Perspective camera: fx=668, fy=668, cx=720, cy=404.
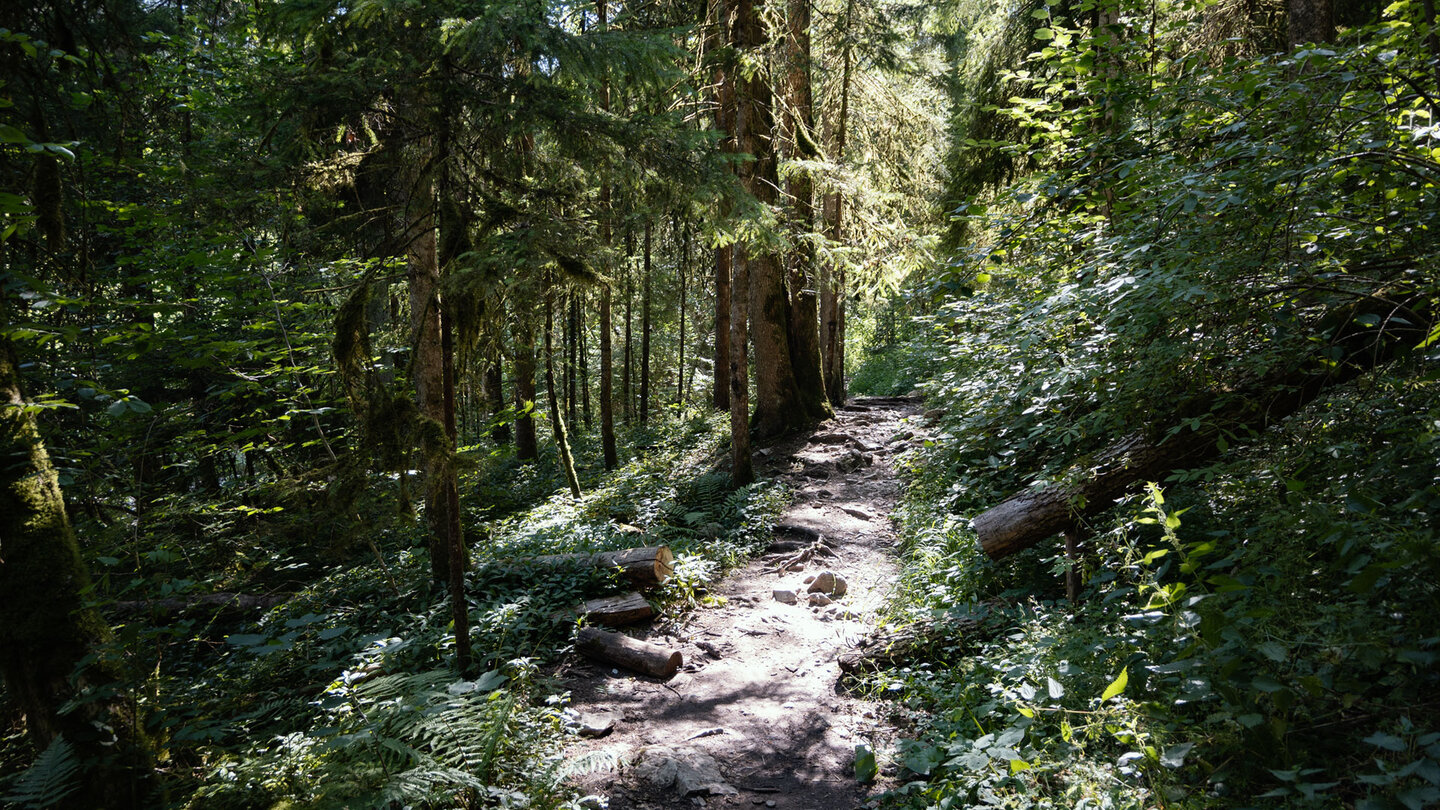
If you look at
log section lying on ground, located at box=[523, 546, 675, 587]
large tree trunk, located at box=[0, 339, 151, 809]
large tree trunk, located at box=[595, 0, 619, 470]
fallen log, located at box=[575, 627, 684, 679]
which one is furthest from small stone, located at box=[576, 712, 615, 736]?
large tree trunk, located at box=[595, 0, 619, 470]

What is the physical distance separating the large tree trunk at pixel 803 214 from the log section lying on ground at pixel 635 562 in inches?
199

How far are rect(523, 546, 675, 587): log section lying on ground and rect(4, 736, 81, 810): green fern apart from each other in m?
4.19

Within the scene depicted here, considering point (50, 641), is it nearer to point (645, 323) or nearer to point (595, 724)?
point (595, 724)

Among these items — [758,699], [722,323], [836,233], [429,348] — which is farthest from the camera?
[722,323]

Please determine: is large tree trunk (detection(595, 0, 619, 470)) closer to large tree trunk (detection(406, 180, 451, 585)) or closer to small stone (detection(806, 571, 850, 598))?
large tree trunk (detection(406, 180, 451, 585))

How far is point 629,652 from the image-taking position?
593 cm

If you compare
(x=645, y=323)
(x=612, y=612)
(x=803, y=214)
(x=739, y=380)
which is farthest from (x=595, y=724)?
(x=645, y=323)

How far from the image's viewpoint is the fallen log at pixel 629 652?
5.86 meters

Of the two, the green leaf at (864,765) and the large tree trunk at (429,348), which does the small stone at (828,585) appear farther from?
the large tree trunk at (429,348)

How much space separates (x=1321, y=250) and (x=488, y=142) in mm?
5552

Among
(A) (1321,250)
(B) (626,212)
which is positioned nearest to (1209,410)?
(A) (1321,250)

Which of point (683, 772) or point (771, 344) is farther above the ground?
point (771, 344)

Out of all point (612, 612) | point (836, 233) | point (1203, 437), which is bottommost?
point (612, 612)

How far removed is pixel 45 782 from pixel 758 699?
428 cm
